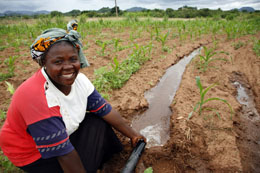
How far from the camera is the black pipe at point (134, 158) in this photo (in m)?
1.38

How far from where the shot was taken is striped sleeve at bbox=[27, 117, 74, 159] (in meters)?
0.92

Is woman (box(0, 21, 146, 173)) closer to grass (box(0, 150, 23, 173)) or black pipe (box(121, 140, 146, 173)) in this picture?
black pipe (box(121, 140, 146, 173))

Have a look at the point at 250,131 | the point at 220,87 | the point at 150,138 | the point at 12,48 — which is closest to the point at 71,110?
the point at 150,138

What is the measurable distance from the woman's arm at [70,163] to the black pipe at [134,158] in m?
0.46

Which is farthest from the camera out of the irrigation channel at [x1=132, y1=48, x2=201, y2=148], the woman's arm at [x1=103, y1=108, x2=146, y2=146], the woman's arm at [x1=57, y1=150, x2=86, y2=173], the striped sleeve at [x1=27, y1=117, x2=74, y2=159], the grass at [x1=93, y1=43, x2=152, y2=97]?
the grass at [x1=93, y1=43, x2=152, y2=97]

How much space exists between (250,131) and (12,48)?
19.4 feet

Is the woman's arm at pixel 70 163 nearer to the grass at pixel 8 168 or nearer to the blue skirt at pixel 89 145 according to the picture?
the blue skirt at pixel 89 145

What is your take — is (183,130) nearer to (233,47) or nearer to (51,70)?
(51,70)

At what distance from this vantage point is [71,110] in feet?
3.94

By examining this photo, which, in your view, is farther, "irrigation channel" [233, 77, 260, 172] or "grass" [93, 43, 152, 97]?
"grass" [93, 43, 152, 97]

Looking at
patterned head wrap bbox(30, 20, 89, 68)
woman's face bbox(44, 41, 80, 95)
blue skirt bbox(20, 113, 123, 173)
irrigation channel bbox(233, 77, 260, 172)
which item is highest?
patterned head wrap bbox(30, 20, 89, 68)

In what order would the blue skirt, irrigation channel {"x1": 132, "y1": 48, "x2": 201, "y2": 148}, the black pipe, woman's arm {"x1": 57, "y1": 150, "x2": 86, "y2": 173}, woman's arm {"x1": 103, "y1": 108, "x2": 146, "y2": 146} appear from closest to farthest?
woman's arm {"x1": 57, "y1": 150, "x2": 86, "y2": 173} < the blue skirt < the black pipe < woman's arm {"x1": 103, "y1": 108, "x2": 146, "y2": 146} < irrigation channel {"x1": 132, "y1": 48, "x2": 201, "y2": 148}

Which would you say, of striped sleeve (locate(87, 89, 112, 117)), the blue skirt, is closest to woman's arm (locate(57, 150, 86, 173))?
the blue skirt

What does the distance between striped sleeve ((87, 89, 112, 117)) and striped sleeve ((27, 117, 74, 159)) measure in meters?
0.42
